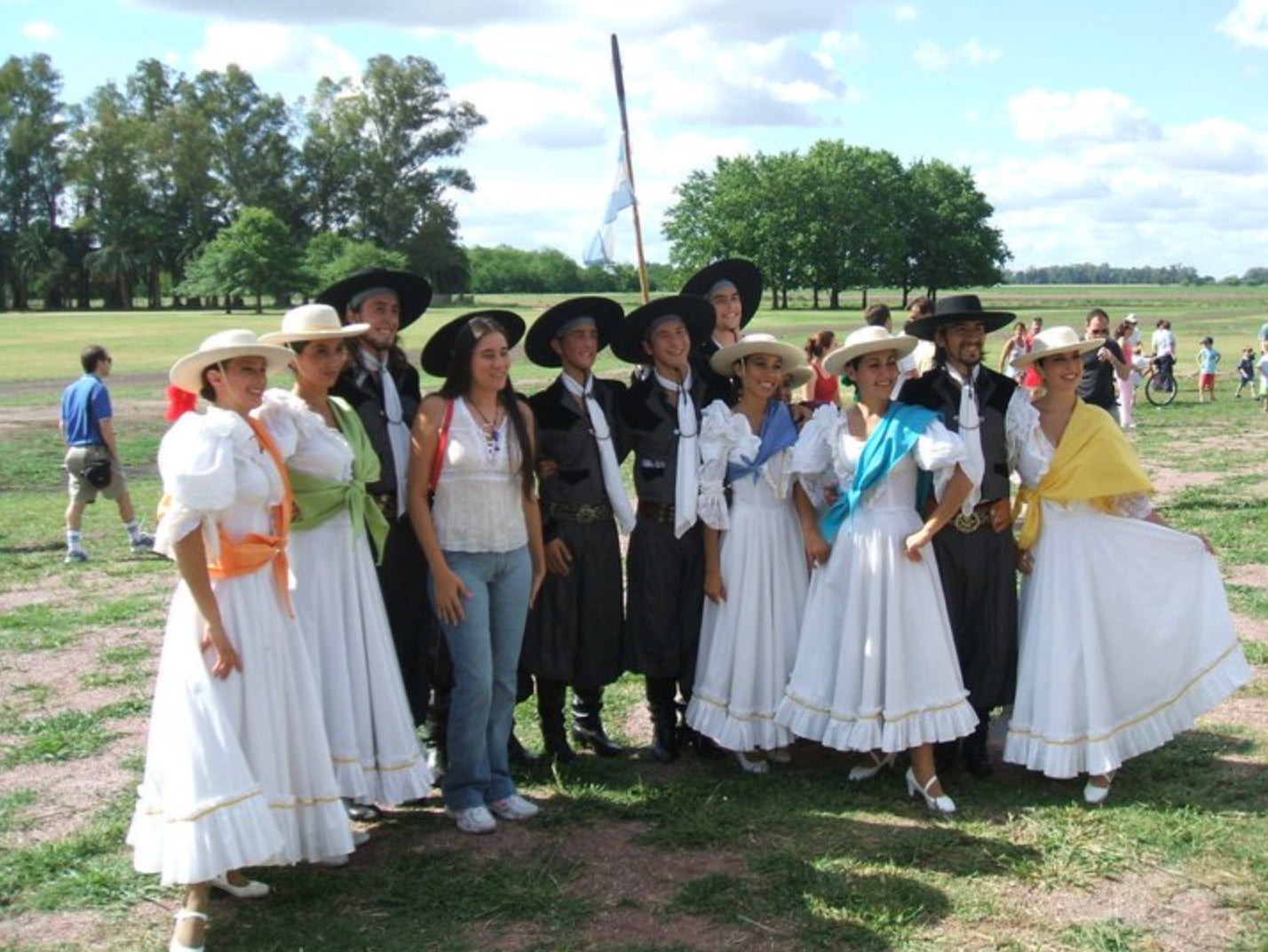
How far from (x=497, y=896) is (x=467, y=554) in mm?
1312

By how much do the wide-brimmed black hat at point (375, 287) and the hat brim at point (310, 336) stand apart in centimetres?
56

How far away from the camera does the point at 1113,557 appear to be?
5.64 metres

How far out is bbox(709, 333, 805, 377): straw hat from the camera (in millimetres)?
5809

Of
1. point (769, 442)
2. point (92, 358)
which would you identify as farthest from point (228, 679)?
point (92, 358)

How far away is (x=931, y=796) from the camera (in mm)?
5496

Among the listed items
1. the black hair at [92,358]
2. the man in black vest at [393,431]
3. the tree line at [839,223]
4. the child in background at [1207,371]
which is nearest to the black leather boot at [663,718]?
the man in black vest at [393,431]

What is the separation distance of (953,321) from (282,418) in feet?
9.28

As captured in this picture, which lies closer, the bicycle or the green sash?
the green sash

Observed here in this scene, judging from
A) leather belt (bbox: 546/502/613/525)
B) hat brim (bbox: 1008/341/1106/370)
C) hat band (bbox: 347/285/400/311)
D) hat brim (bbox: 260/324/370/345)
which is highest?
hat band (bbox: 347/285/400/311)

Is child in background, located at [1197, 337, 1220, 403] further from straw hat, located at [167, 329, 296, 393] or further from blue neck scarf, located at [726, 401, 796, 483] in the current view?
straw hat, located at [167, 329, 296, 393]

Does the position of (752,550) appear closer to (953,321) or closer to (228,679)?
(953,321)

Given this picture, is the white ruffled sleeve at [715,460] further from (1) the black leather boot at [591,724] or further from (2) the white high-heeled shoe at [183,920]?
(2) the white high-heeled shoe at [183,920]

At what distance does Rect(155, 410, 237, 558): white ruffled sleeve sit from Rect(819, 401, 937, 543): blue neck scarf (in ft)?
8.40

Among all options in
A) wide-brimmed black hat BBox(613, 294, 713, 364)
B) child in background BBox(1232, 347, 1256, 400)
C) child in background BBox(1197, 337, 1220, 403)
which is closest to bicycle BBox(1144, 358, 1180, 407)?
child in background BBox(1197, 337, 1220, 403)
